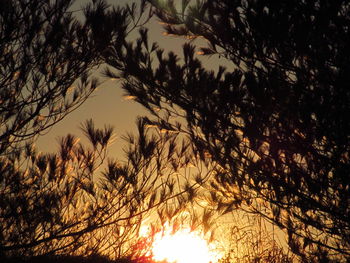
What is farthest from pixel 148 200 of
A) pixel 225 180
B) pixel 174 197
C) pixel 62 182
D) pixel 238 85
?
pixel 238 85

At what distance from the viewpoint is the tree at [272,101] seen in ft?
12.4

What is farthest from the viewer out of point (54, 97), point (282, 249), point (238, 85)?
point (282, 249)

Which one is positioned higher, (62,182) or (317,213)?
(317,213)

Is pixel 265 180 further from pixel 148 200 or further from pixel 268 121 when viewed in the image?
pixel 148 200

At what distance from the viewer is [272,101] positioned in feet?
13.1

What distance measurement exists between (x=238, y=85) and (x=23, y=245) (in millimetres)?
2516

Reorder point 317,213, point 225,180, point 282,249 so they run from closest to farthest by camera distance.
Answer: point 317,213, point 225,180, point 282,249

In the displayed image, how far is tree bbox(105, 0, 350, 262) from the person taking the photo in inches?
148

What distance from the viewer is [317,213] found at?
4.51 m

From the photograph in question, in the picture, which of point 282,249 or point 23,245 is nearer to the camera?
point 23,245

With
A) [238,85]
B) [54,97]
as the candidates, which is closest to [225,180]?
[238,85]

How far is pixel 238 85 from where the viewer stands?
165 inches

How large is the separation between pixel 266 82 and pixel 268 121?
40 centimetres

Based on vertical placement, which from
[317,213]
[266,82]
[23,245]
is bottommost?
[23,245]
